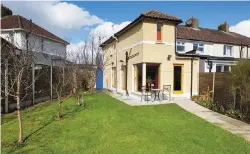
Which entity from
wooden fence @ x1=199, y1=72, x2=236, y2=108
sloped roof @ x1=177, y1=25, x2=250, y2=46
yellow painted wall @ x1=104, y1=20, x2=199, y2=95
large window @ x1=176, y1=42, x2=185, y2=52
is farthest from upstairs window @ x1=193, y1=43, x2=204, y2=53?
wooden fence @ x1=199, y1=72, x2=236, y2=108

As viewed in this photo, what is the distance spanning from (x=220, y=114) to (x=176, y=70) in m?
6.29

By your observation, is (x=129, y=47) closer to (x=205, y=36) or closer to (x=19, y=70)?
(x=205, y=36)

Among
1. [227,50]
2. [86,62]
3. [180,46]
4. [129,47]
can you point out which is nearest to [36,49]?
[86,62]

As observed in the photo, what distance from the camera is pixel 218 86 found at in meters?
14.8

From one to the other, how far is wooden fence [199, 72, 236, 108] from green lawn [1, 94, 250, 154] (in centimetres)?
332

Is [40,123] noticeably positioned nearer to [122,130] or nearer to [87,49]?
[122,130]

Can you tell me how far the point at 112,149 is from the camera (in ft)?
22.0


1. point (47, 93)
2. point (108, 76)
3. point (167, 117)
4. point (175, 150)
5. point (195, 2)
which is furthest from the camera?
point (108, 76)

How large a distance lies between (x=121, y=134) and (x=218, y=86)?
9781mm

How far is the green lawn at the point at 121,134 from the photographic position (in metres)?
6.82

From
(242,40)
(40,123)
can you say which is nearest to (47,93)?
(40,123)

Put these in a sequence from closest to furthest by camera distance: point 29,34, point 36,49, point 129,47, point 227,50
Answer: point 29,34 → point 129,47 → point 36,49 → point 227,50

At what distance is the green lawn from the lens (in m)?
6.82

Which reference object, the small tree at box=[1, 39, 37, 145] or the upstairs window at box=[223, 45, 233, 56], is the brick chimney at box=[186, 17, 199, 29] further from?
the small tree at box=[1, 39, 37, 145]
